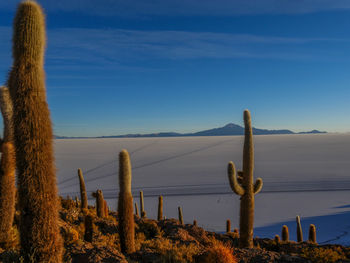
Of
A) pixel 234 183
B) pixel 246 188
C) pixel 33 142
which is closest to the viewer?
pixel 33 142

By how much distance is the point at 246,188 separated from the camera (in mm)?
13711

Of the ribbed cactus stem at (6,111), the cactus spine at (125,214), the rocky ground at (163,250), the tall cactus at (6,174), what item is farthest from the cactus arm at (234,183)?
the ribbed cactus stem at (6,111)

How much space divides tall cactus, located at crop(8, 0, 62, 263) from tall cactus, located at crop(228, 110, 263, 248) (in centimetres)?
825

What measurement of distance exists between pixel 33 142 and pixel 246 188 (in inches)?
386

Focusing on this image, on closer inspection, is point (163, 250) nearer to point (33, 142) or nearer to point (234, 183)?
point (234, 183)

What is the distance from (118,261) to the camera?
25.4ft

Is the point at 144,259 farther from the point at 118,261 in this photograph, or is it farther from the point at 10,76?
the point at 10,76

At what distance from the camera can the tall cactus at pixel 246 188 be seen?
13211 mm

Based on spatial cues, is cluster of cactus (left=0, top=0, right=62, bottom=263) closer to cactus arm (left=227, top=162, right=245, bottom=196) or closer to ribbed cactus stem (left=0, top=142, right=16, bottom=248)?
ribbed cactus stem (left=0, top=142, right=16, bottom=248)

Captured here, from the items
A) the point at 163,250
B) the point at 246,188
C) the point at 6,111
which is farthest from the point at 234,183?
the point at 6,111

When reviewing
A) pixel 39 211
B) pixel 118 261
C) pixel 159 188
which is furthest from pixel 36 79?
pixel 159 188

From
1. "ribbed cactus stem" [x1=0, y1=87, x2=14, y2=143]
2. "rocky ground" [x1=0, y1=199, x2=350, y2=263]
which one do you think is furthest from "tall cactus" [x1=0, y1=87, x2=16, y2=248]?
"rocky ground" [x1=0, y1=199, x2=350, y2=263]

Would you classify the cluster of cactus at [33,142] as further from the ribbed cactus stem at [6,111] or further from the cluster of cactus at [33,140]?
the ribbed cactus stem at [6,111]

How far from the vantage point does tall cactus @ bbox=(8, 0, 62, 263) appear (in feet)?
21.0
